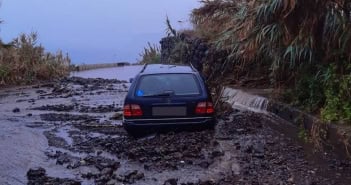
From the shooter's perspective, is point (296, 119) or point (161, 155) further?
point (296, 119)

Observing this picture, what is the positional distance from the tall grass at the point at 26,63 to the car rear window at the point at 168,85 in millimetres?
15913

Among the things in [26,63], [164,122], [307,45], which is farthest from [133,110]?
[26,63]

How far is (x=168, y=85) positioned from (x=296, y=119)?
250 centimetres

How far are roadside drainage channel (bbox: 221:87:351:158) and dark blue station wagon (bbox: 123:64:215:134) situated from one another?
1.69 meters

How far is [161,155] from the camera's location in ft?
29.5

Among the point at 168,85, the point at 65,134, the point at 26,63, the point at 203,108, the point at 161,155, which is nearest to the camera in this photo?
the point at 161,155

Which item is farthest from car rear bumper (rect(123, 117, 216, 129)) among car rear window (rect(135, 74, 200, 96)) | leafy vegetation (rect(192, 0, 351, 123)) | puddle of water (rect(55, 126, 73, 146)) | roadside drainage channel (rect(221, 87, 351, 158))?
leafy vegetation (rect(192, 0, 351, 123))

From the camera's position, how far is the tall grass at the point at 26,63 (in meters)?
25.6

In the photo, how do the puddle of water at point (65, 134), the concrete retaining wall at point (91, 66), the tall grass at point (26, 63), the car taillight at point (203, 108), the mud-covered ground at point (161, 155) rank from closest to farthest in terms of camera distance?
the mud-covered ground at point (161, 155), the car taillight at point (203, 108), the puddle of water at point (65, 134), the tall grass at point (26, 63), the concrete retaining wall at point (91, 66)

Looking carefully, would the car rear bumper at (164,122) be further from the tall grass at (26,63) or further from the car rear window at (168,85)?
the tall grass at (26,63)

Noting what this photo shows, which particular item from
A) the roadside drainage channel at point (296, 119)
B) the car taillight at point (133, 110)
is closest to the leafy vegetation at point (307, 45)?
the roadside drainage channel at point (296, 119)

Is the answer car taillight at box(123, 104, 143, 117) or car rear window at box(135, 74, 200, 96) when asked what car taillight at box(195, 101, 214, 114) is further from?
car taillight at box(123, 104, 143, 117)

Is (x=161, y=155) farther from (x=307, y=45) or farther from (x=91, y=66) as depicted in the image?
(x=91, y=66)

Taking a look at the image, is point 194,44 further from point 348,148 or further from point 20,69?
point 348,148
